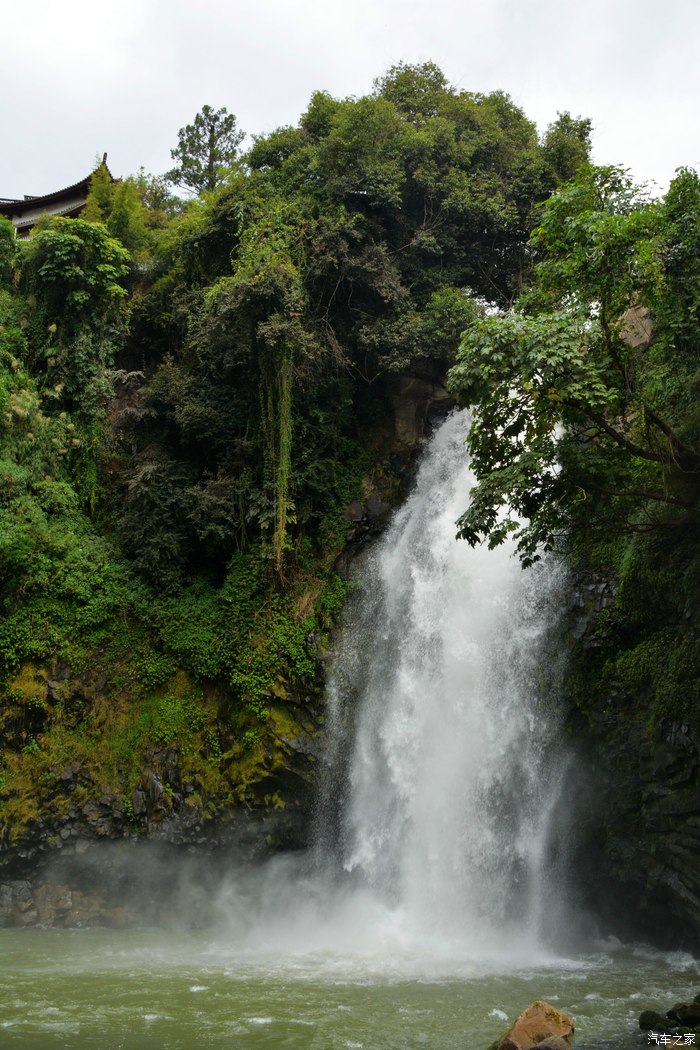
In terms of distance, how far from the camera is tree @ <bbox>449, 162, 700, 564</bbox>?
9789mm

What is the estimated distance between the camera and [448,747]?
14477mm

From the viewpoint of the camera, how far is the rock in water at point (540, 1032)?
734 centimetres

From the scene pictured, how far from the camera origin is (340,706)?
1577cm

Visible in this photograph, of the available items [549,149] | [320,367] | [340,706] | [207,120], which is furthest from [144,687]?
[207,120]

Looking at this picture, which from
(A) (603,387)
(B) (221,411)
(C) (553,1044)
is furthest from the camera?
(B) (221,411)

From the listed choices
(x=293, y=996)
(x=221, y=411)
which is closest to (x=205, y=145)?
(x=221, y=411)

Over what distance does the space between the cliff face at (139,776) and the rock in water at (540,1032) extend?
25.6ft

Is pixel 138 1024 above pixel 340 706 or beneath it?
beneath

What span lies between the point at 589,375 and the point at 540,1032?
6558mm

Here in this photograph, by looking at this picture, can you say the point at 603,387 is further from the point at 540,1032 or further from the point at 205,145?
the point at 205,145

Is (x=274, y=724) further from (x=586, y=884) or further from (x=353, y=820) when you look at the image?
(x=586, y=884)

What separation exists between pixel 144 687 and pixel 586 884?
861cm

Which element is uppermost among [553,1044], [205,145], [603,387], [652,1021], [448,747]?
[205,145]

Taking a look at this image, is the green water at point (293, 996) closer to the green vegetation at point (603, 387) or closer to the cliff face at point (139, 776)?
the cliff face at point (139, 776)
